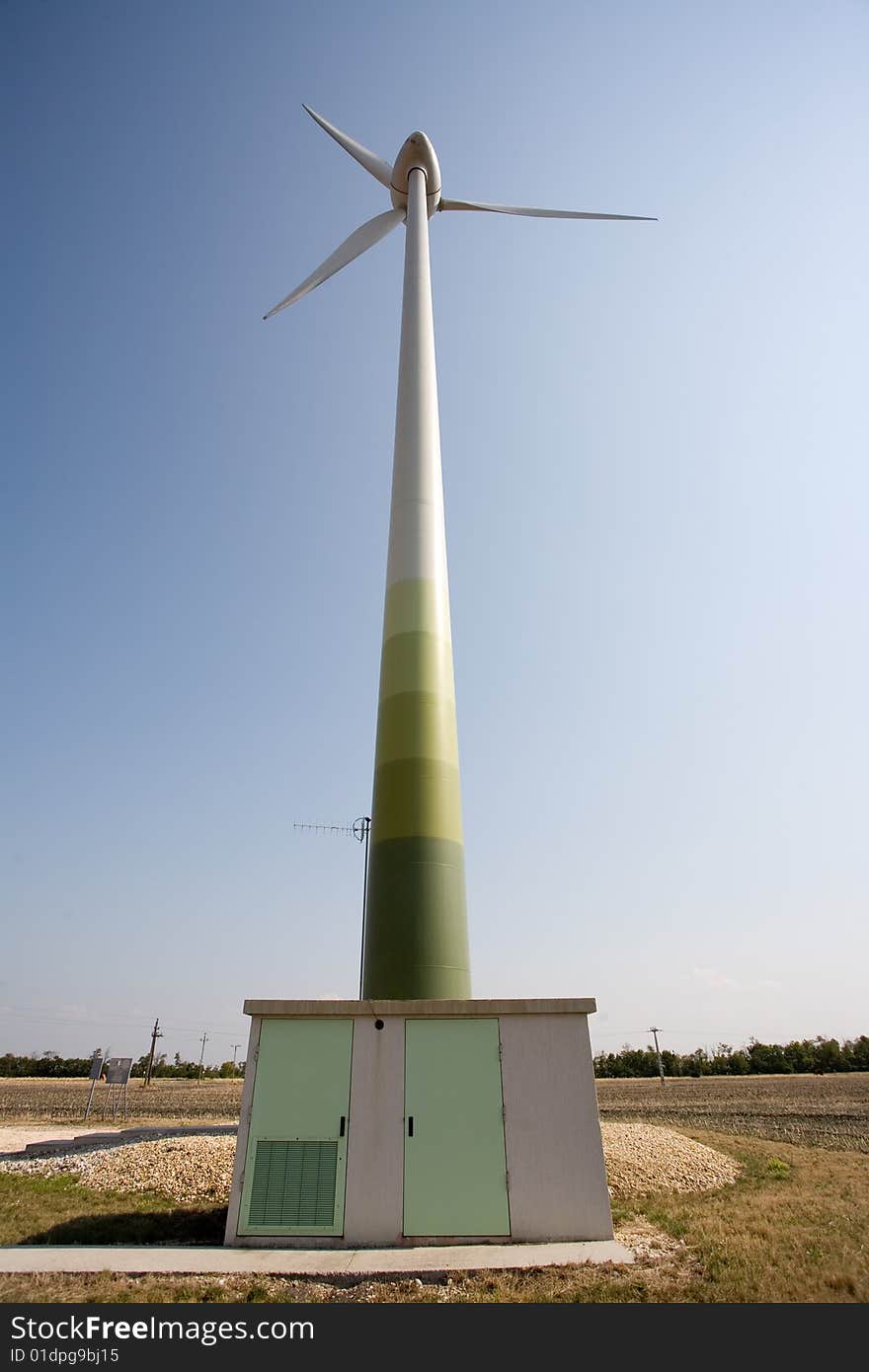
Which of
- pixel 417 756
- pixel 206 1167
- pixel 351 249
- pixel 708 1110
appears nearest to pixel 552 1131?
pixel 417 756

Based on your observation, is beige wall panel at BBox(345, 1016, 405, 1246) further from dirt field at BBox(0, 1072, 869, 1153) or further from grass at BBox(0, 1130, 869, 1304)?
dirt field at BBox(0, 1072, 869, 1153)

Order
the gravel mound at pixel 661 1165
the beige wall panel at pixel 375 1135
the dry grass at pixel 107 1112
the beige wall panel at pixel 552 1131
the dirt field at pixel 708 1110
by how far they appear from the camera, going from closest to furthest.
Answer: the beige wall panel at pixel 375 1135, the beige wall panel at pixel 552 1131, the gravel mound at pixel 661 1165, the dirt field at pixel 708 1110, the dry grass at pixel 107 1112

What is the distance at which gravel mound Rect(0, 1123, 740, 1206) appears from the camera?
14.9 meters

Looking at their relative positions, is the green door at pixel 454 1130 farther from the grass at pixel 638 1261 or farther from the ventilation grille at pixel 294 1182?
the grass at pixel 638 1261

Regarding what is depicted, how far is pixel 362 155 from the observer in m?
29.5

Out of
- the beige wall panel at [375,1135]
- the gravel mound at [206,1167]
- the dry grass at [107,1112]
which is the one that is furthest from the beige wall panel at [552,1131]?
the dry grass at [107,1112]

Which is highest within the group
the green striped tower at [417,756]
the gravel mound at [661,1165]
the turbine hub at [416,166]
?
the turbine hub at [416,166]

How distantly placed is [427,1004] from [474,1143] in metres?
1.97

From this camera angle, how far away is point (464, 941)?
14672 mm

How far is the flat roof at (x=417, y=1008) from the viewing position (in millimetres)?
11180

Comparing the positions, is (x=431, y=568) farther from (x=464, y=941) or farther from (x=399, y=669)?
(x=464, y=941)

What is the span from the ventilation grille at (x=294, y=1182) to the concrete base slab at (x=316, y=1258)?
1.37 ft
